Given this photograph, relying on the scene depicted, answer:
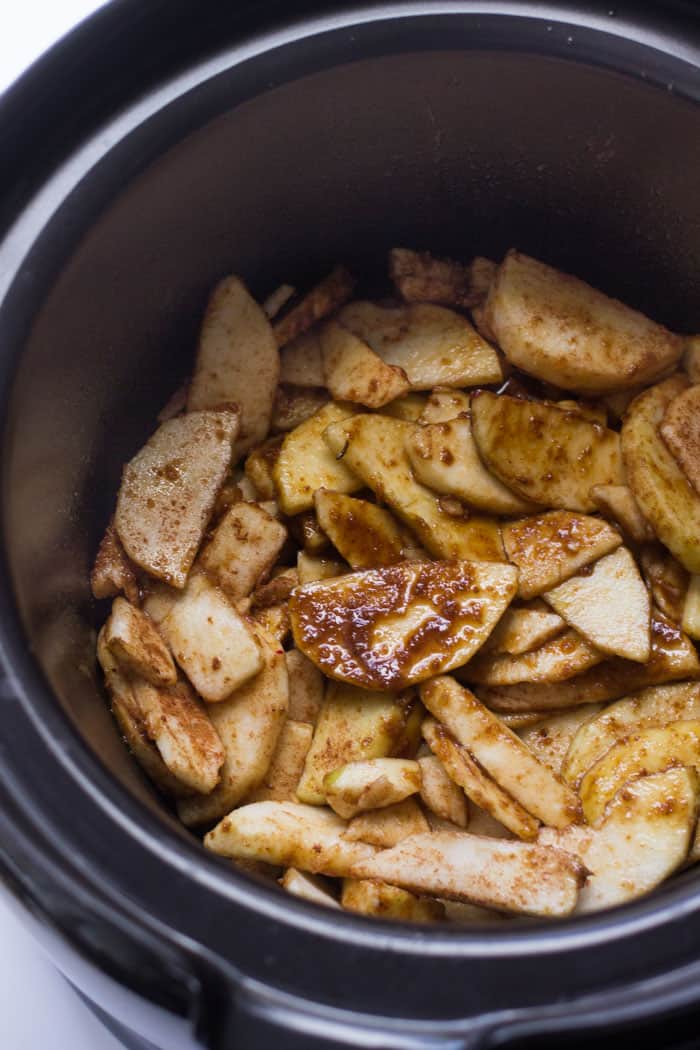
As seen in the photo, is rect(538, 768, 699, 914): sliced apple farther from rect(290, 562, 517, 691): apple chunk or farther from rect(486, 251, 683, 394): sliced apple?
rect(486, 251, 683, 394): sliced apple

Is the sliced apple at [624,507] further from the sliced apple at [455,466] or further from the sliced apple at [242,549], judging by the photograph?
the sliced apple at [242,549]

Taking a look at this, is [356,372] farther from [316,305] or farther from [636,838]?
[636,838]

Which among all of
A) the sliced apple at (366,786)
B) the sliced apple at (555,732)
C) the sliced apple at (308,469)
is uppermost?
the sliced apple at (308,469)

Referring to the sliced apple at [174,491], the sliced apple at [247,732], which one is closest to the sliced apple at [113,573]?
the sliced apple at [174,491]

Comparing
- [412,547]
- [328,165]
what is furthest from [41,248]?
[412,547]

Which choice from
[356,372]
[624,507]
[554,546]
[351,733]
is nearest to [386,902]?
[351,733]

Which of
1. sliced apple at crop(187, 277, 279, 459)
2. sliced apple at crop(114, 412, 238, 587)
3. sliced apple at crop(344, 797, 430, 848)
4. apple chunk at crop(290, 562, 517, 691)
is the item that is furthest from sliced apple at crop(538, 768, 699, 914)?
sliced apple at crop(187, 277, 279, 459)
